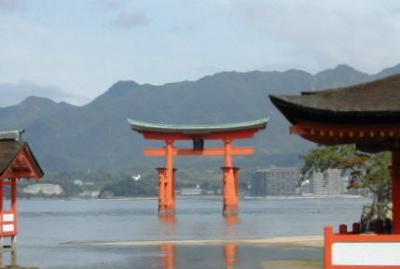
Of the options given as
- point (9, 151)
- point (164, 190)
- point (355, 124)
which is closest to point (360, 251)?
point (355, 124)

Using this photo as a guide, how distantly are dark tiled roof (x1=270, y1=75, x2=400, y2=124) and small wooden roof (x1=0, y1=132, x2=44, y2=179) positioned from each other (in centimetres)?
1263

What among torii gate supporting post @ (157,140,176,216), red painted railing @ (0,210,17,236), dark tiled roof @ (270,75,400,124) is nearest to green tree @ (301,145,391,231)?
red painted railing @ (0,210,17,236)

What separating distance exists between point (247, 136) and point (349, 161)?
46.4 m

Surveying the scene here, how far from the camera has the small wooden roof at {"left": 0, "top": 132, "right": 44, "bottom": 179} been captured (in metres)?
24.6

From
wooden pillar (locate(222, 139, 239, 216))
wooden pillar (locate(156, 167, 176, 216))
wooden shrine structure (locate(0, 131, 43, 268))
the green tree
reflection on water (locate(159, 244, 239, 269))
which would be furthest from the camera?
wooden pillar (locate(222, 139, 239, 216))

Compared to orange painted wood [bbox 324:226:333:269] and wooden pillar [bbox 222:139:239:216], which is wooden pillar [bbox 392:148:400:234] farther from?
wooden pillar [bbox 222:139:239:216]

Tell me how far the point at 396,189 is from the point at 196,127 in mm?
68547

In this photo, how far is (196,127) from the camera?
8275 cm

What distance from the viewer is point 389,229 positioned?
54.0 feet

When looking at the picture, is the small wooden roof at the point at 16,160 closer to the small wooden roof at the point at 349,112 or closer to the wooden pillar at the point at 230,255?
the wooden pillar at the point at 230,255

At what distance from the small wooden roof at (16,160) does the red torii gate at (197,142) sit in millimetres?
54636

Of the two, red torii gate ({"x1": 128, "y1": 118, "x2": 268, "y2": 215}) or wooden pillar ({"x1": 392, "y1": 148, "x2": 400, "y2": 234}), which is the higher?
red torii gate ({"x1": 128, "y1": 118, "x2": 268, "y2": 215})

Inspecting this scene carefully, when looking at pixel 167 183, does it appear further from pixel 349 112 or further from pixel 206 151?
pixel 349 112

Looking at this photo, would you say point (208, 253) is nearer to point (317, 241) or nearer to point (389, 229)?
point (317, 241)
